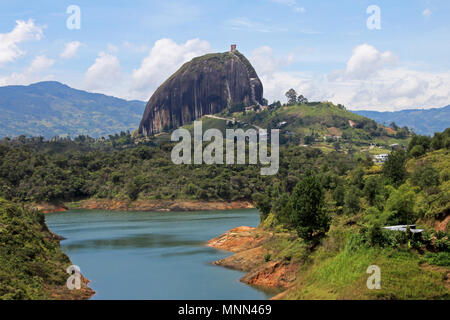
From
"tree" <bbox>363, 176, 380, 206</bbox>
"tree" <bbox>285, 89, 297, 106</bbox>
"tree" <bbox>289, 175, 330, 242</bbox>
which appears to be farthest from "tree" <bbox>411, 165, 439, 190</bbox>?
"tree" <bbox>285, 89, 297, 106</bbox>

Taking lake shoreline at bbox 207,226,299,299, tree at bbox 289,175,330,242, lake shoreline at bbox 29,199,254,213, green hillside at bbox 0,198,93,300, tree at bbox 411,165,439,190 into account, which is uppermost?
tree at bbox 411,165,439,190

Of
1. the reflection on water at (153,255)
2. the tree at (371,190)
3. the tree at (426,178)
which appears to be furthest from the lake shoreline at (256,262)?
the tree at (426,178)

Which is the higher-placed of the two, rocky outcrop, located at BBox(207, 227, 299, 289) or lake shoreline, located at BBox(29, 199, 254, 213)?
rocky outcrop, located at BBox(207, 227, 299, 289)

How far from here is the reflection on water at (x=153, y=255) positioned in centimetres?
3550

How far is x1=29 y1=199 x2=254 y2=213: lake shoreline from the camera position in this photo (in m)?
100

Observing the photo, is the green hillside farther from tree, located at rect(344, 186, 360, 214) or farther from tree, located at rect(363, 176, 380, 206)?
tree, located at rect(363, 176, 380, 206)

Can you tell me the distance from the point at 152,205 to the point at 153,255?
53.2m

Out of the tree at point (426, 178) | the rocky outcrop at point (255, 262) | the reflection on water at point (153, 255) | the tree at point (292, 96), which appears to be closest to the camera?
the rocky outcrop at point (255, 262)

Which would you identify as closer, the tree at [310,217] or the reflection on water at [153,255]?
the reflection on water at [153,255]

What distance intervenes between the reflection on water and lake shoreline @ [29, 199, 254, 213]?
11236 mm

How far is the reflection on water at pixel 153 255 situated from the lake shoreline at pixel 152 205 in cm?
1124

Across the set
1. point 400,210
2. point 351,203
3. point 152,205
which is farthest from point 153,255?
point 152,205

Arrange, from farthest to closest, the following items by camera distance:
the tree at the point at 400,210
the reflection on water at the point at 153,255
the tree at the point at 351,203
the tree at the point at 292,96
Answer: the tree at the point at 292,96, the tree at the point at 351,203, the reflection on water at the point at 153,255, the tree at the point at 400,210

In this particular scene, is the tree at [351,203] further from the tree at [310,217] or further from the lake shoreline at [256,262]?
the tree at [310,217]
